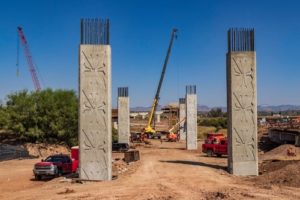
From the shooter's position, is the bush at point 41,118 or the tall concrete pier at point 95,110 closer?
the tall concrete pier at point 95,110

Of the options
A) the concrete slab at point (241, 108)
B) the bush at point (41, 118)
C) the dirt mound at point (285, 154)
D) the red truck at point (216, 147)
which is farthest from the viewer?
the bush at point (41, 118)

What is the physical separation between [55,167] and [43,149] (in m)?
24.2

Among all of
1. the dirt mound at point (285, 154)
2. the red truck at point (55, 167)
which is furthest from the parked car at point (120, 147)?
the red truck at point (55, 167)

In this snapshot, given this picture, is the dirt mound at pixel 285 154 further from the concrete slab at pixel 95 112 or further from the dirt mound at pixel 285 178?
the concrete slab at pixel 95 112

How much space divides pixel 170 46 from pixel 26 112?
40111mm

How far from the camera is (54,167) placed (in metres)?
29.2

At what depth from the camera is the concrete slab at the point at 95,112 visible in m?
24.4

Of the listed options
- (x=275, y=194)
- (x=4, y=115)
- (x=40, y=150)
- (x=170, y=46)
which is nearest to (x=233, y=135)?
(x=275, y=194)

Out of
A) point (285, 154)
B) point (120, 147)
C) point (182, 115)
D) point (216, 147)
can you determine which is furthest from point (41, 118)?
point (285, 154)

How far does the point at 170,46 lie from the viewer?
86.6m

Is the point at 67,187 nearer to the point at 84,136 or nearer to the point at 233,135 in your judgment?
the point at 84,136

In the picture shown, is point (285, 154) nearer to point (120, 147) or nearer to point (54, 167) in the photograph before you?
point (54, 167)

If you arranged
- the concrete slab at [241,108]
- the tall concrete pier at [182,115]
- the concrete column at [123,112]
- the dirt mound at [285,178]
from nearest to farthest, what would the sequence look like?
the dirt mound at [285,178] → the concrete slab at [241,108] → the concrete column at [123,112] → the tall concrete pier at [182,115]

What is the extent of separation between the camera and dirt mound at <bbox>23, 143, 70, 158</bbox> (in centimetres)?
5143
